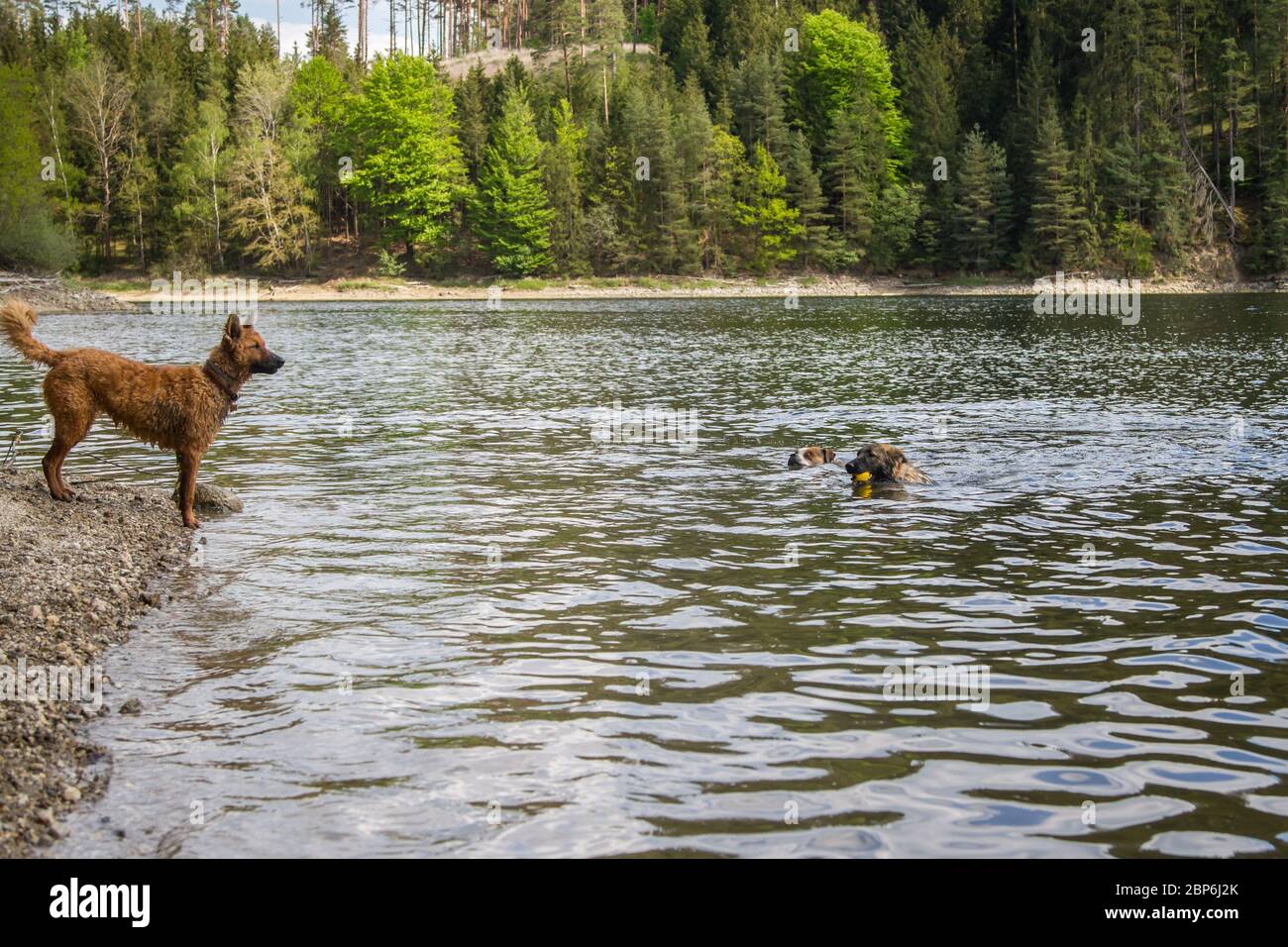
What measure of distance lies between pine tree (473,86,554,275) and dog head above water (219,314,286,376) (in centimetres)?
9302

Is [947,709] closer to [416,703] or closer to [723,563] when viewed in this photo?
[416,703]

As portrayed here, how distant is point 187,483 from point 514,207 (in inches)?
3694

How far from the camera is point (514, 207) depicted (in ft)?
345

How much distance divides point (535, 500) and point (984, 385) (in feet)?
66.3

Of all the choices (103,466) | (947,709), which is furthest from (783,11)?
(947,709)

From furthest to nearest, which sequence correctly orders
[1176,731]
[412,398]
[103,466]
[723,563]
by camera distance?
1. [412,398]
2. [103,466]
3. [723,563]
4. [1176,731]

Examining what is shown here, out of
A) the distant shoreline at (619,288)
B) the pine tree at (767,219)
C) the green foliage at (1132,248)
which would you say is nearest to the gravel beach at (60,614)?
the distant shoreline at (619,288)

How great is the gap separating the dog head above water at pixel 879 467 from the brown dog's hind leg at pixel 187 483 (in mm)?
9800

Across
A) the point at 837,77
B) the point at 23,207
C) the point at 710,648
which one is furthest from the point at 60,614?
the point at 837,77

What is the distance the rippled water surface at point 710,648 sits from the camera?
23.2 feet

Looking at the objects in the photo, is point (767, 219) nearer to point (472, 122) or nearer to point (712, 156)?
point (712, 156)

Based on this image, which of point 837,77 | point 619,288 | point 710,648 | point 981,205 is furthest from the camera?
point 837,77

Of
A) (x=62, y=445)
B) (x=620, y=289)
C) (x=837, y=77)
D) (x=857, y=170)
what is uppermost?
(x=837, y=77)

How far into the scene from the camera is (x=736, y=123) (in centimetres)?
12012
